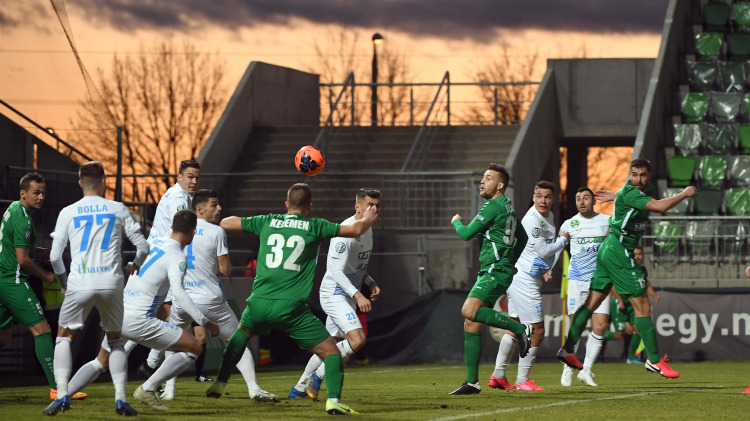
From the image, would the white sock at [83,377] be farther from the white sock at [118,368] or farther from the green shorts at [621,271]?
the green shorts at [621,271]

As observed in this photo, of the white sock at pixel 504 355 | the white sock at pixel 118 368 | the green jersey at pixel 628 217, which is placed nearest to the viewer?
the white sock at pixel 118 368

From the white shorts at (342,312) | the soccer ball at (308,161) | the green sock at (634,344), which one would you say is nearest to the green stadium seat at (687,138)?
the green sock at (634,344)

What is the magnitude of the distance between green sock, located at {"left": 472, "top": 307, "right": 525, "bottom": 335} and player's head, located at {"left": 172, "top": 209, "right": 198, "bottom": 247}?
3.19 m

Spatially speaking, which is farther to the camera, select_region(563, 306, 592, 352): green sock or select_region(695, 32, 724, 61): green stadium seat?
select_region(695, 32, 724, 61): green stadium seat

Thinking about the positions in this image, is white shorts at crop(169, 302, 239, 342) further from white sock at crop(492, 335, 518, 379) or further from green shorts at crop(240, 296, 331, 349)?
white sock at crop(492, 335, 518, 379)

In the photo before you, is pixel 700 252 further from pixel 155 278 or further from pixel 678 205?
pixel 155 278

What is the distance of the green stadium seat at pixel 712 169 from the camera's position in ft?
95.6

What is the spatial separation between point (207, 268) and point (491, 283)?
2.79m

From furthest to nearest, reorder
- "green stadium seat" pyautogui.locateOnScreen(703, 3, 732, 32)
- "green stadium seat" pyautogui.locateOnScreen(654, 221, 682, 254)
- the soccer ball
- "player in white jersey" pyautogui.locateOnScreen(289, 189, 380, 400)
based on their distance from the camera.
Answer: "green stadium seat" pyautogui.locateOnScreen(703, 3, 732, 32)
"green stadium seat" pyautogui.locateOnScreen(654, 221, 682, 254)
the soccer ball
"player in white jersey" pyautogui.locateOnScreen(289, 189, 380, 400)

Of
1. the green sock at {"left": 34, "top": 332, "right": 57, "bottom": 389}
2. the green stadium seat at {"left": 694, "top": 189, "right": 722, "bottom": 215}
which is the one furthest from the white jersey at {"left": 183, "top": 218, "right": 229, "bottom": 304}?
the green stadium seat at {"left": 694, "top": 189, "right": 722, "bottom": 215}

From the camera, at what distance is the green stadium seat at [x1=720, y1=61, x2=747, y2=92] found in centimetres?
3291

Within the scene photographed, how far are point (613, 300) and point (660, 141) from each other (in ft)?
34.8

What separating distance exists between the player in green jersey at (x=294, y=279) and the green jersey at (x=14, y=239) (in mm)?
3054

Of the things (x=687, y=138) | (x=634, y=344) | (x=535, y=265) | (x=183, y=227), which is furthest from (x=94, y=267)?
(x=687, y=138)
